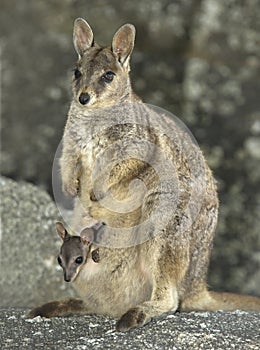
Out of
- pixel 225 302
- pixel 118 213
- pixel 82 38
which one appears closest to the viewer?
pixel 118 213

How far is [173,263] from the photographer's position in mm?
4898

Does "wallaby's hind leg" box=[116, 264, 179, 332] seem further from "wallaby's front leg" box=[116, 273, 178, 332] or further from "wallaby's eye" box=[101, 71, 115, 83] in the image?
"wallaby's eye" box=[101, 71, 115, 83]

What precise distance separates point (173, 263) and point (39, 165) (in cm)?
437

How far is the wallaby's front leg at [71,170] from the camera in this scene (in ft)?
16.8

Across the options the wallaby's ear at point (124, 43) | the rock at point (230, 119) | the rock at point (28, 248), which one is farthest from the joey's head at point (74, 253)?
the rock at point (230, 119)

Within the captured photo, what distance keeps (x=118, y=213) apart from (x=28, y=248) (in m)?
2.13

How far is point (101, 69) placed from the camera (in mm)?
4988

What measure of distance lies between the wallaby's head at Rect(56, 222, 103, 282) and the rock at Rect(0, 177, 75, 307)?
Result: 5.79 feet

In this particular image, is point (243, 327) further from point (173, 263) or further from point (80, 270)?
point (80, 270)

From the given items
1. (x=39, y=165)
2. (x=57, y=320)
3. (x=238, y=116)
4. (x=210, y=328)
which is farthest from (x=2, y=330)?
(x=238, y=116)

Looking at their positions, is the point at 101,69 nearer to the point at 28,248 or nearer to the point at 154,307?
the point at 154,307

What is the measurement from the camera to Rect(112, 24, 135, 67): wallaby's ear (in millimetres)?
5055

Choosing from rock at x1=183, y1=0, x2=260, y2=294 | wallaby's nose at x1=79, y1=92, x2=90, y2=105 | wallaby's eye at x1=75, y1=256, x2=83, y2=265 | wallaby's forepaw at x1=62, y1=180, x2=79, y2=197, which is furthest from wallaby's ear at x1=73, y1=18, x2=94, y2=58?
rock at x1=183, y1=0, x2=260, y2=294

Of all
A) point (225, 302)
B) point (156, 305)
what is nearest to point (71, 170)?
point (156, 305)
